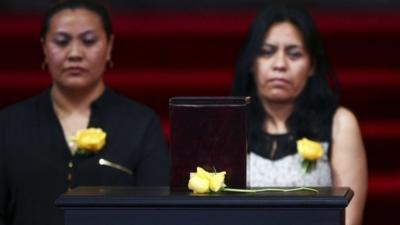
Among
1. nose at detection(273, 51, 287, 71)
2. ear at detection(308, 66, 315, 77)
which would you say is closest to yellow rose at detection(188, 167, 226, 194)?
nose at detection(273, 51, 287, 71)

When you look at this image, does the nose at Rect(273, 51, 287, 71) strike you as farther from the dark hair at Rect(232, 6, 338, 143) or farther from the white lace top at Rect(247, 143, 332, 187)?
the white lace top at Rect(247, 143, 332, 187)

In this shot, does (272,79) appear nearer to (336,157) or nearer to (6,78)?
(336,157)

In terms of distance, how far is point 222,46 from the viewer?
5.53 metres

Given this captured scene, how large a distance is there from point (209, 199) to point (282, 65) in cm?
153

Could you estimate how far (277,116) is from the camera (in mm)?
4230

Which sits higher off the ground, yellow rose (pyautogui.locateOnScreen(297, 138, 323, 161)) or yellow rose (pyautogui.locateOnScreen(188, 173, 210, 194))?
yellow rose (pyautogui.locateOnScreen(297, 138, 323, 161))

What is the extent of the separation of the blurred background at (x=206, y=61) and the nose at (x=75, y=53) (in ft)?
4.42

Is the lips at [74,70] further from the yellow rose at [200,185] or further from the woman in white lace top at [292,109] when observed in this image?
the yellow rose at [200,185]

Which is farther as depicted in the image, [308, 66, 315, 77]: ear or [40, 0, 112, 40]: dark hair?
[308, 66, 315, 77]: ear

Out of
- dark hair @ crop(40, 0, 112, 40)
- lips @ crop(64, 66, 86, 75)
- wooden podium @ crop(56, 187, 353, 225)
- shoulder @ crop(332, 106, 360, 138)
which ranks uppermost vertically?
dark hair @ crop(40, 0, 112, 40)

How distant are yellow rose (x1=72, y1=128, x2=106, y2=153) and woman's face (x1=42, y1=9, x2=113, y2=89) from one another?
220mm

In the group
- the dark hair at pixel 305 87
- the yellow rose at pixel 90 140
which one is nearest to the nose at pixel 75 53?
the yellow rose at pixel 90 140

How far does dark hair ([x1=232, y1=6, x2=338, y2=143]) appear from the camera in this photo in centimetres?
416

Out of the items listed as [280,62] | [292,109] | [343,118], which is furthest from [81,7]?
[343,118]
